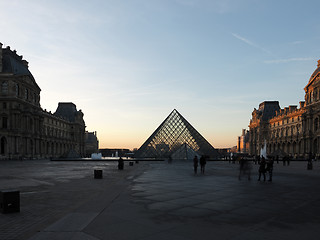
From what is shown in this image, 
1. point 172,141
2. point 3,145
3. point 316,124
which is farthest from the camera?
point 316,124

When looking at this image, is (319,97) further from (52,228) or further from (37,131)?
(52,228)

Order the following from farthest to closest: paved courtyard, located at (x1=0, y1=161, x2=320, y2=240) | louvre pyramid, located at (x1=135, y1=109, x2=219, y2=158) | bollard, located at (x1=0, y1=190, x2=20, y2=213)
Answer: louvre pyramid, located at (x1=135, y1=109, x2=219, y2=158) → bollard, located at (x1=0, y1=190, x2=20, y2=213) → paved courtyard, located at (x1=0, y1=161, x2=320, y2=240)

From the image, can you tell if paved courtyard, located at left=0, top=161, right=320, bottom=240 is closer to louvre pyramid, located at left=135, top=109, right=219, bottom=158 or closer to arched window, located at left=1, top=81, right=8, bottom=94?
louvre pyramid, located at left=135, top=109, right=219, bottom=158

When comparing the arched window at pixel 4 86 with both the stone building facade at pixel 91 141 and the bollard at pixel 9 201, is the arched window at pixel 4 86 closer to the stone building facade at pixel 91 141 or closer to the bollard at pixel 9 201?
the bollard at pixel 9 201

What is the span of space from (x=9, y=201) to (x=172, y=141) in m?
39.0

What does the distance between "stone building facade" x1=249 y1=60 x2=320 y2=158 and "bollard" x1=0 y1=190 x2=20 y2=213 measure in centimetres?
4730

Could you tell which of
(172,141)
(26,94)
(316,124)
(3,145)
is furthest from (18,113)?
(316,124)

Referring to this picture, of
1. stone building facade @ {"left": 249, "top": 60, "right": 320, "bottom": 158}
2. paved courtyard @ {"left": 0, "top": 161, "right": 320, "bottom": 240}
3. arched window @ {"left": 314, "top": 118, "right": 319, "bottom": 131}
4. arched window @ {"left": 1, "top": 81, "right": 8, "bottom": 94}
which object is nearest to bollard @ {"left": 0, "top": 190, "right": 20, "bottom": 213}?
paved courtyard @ {"left": 0, "top": 161, "right": 320, "bottom": 240}

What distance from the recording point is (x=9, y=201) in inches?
263

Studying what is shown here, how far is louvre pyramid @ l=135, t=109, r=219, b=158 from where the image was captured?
43.9 m

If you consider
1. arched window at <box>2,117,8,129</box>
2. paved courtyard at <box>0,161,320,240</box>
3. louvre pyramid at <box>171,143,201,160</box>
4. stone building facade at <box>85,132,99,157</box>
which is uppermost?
arched window at <box>2,117,8,129</box>

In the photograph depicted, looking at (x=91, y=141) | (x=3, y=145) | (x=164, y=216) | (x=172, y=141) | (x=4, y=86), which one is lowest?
(x=91, y=141)

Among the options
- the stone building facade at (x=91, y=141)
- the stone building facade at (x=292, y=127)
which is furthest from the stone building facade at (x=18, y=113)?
the stone building facade at (x=91, y=141)

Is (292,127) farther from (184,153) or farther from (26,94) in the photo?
(26,94)
